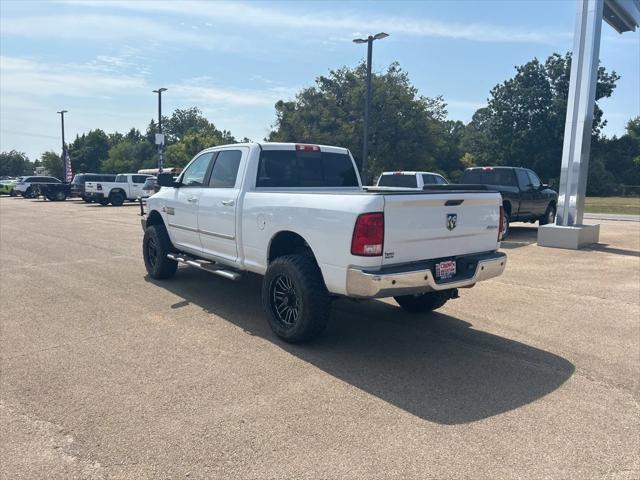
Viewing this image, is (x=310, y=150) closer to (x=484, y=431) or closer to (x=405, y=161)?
(x=484, y=431)

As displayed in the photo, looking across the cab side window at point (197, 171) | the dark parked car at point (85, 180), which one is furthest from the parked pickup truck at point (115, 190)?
the cab side window at point (197, 171)

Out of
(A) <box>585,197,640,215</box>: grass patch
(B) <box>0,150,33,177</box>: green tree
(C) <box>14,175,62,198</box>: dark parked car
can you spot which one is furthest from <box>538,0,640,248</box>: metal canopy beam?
(B) <box>0,150,33,177</box>: green tree

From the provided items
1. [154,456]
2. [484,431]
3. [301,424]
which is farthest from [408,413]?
[154,456]

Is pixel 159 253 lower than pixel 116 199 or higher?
higher

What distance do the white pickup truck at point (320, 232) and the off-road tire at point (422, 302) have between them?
1 cm

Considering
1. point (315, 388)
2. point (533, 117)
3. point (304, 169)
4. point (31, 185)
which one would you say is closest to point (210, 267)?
point (304, 169)

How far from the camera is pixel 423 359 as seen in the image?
4.67 meters

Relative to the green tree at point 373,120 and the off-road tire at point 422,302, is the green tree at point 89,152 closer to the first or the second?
the green tree at point 373,120

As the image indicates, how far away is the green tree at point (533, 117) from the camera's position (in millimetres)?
49562

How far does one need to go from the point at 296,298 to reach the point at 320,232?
739 millimetres

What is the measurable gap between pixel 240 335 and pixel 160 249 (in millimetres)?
2914

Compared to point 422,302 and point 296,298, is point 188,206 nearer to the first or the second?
point 296,298

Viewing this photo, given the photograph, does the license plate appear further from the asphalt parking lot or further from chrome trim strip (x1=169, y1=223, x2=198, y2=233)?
chrome trim strip (x1=169, y1=223, x2=198, y2=233)

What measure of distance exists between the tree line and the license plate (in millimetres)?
28850
